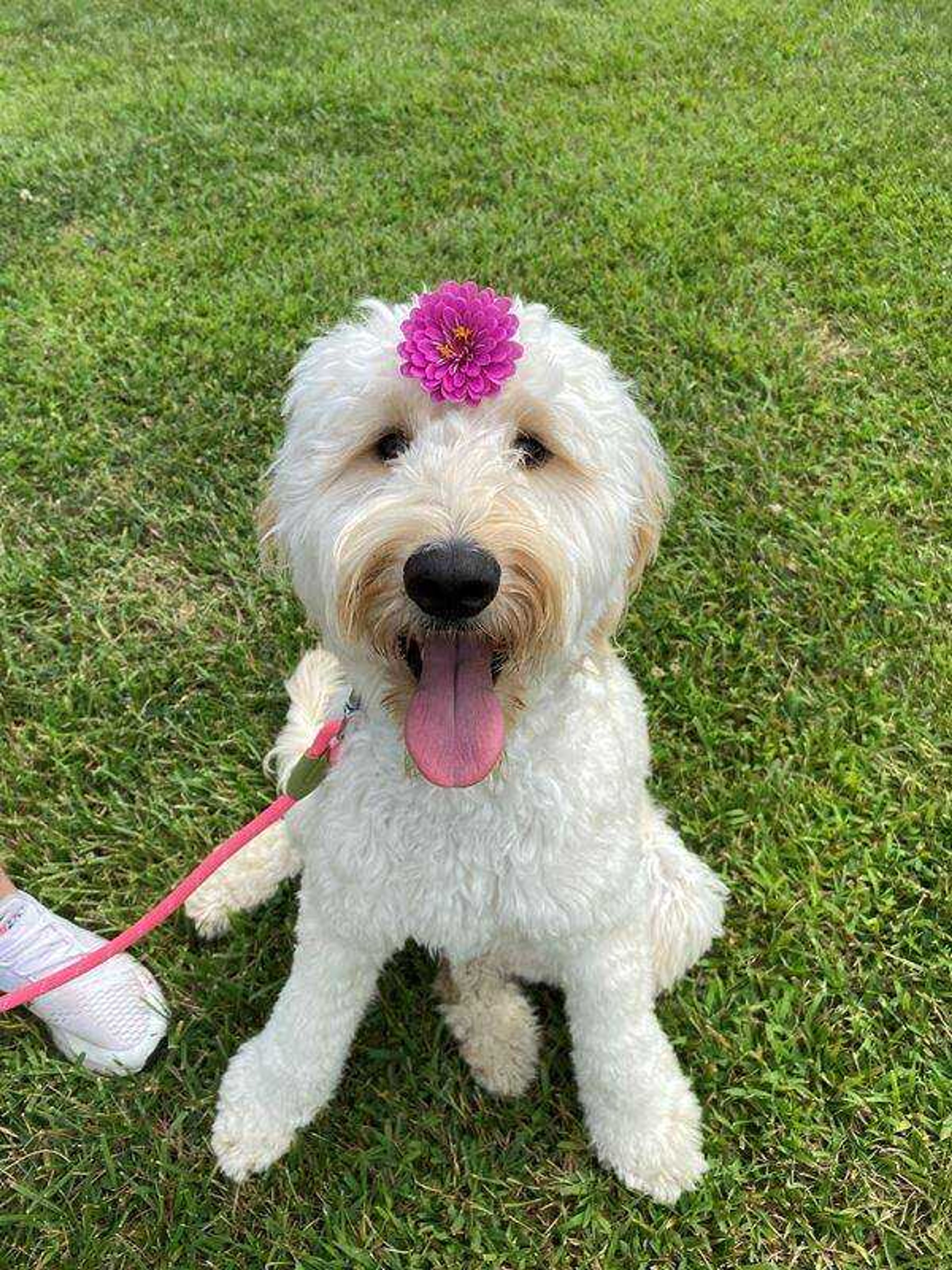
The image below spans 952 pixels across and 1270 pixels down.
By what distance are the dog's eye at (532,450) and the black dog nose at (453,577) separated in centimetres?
33

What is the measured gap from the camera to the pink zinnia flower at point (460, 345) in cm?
164

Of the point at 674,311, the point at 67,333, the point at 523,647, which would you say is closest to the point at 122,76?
the point at 67,333

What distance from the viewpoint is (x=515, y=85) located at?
6059mm

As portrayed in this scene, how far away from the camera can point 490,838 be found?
6.38 feet

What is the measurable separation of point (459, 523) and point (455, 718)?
0.38 m

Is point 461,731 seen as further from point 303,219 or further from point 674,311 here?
point 303,219

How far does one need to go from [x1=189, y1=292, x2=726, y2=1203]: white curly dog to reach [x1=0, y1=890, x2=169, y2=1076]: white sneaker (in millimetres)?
291

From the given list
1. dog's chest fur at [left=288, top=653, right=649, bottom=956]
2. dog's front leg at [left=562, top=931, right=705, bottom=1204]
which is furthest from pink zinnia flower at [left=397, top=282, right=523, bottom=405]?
dog's front leg at [left=562, top=931, right=705, bottom=1204]

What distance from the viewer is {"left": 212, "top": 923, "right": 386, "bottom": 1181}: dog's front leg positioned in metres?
2.23

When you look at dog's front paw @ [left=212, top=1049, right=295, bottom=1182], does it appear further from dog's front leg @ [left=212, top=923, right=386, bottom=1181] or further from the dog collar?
the dog collar

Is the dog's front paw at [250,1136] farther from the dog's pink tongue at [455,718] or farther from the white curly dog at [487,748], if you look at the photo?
the dog's pink tongue at [455,718]

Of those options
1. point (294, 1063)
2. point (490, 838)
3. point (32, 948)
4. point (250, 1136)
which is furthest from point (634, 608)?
point (32, 948)

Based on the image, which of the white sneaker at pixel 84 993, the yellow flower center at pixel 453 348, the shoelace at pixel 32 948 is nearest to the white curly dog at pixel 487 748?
the yellow flower center at pixel 453 348

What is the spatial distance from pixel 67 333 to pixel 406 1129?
12.4 ft
